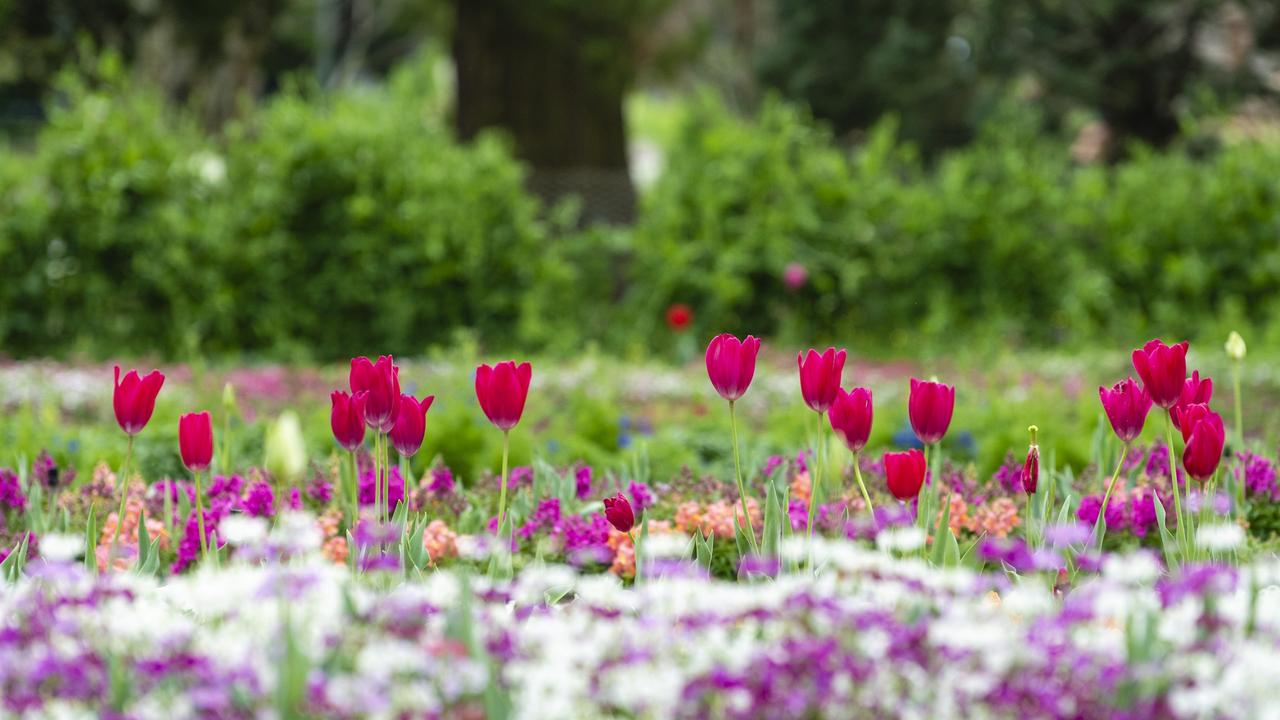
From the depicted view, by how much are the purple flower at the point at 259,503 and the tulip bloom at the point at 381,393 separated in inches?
31.1

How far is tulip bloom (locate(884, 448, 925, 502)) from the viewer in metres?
2.28

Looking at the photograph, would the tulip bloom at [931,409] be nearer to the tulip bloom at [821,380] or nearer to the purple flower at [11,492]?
the tulip bloom at [821,380]

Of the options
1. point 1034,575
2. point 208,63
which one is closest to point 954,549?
point 1034,575

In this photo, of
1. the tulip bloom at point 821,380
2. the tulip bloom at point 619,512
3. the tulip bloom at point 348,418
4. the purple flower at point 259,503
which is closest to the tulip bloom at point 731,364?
the tulip bloom at point 821,380

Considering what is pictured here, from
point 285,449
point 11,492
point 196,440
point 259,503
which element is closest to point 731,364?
point 285,449

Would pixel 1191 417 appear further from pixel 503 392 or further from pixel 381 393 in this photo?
pixel 381 393

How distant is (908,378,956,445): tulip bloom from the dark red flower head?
5.77 m

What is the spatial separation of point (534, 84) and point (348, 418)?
8956 millimetres

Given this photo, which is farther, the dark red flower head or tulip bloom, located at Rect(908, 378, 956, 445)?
the dark red flower head

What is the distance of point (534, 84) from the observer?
1098cm

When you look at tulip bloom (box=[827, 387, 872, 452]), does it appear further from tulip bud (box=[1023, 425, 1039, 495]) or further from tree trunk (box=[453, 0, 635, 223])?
tree trunk (box=[453, 0, 635, 223])

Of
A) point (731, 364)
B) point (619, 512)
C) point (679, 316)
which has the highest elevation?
point (679, 316)

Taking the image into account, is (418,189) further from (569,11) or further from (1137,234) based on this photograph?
(1137,234)

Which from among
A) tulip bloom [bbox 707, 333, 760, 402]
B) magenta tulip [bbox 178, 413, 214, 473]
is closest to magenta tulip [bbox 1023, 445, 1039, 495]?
tulip bloom [bbox 707, 333, 760, 402]
